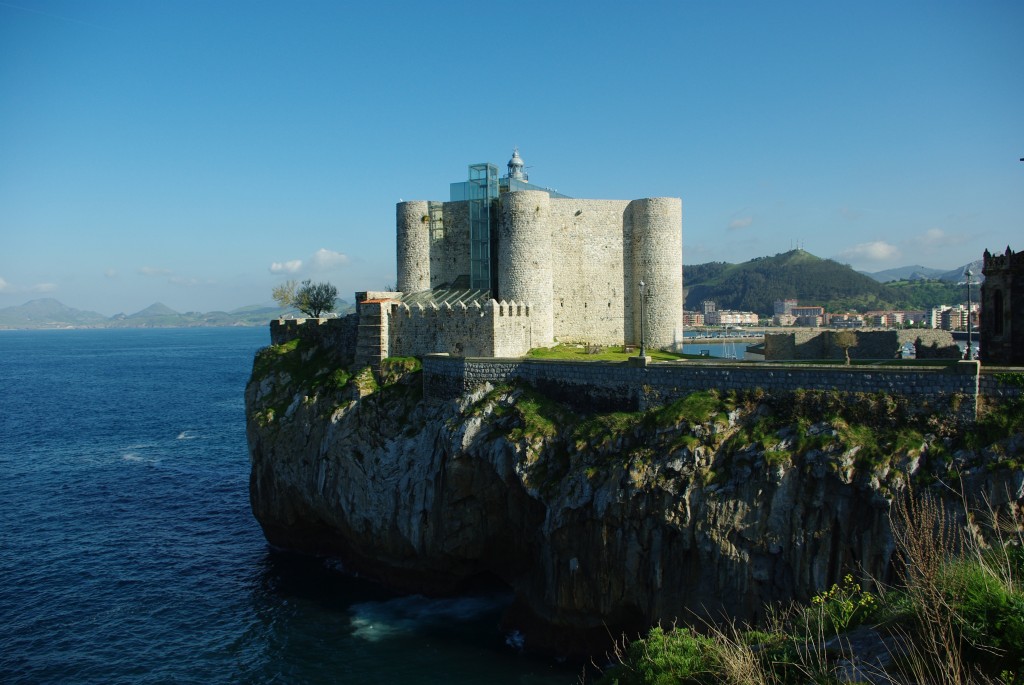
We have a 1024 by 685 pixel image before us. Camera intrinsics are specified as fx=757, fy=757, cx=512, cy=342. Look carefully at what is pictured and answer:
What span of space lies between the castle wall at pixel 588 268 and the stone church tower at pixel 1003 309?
20.2 metres

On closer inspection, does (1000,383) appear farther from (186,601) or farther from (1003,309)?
(186,601)

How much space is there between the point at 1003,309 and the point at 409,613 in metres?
31.8

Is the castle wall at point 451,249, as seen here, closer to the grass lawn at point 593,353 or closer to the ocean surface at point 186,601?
the grass lawn at point 593,353

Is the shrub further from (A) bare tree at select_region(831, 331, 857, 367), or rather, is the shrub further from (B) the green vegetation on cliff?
(A) bare tree at select_region(831, 331, 857, 367)

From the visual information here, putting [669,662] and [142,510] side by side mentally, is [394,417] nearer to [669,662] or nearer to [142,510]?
[142,510]

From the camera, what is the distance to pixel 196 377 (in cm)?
14850

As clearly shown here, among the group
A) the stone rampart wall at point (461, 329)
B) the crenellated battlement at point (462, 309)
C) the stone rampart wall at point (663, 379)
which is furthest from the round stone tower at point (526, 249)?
the stone rampart wall at point (663, 379)

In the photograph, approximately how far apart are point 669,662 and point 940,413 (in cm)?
1651

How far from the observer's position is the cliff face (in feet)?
87.5

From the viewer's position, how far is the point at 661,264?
47.6 metres

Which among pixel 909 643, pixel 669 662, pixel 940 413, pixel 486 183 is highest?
pixel 486 183

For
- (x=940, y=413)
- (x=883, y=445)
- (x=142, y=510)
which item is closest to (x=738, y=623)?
(x=883, y=445)

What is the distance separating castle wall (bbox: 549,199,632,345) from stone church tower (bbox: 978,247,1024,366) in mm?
20231

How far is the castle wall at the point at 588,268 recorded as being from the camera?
48.4 metres
